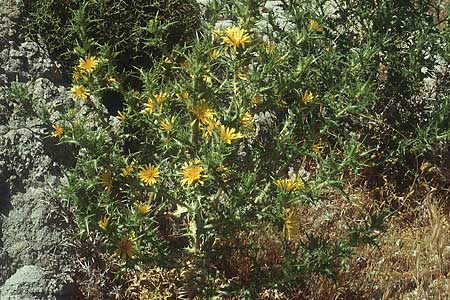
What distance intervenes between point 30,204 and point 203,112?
0.98 meters

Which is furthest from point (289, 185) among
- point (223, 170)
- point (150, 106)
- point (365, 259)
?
point (365, 259)

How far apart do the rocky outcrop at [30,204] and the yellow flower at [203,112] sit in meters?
0.72

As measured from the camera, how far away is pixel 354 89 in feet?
9.62

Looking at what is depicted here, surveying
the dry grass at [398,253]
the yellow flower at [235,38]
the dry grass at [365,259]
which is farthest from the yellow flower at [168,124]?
the dry grass at [398,253]

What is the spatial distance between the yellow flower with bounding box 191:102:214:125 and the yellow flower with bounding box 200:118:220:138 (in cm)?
1

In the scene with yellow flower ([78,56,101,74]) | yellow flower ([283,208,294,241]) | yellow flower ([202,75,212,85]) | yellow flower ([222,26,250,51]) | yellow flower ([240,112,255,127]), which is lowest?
yellow flower ([283,208,294,241])

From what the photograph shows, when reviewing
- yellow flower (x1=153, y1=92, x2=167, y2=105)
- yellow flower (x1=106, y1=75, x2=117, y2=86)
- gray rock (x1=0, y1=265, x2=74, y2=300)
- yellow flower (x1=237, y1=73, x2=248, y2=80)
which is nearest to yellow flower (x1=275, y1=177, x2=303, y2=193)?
yellow flower (x1=237, y1=73, x2=248, y2=80)

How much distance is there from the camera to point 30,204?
10.9ft

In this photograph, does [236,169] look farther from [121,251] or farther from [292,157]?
[121,251]

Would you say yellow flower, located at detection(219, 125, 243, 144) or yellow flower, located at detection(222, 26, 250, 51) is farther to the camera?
yellow flower, located at detection(222, 26, 250, 51)

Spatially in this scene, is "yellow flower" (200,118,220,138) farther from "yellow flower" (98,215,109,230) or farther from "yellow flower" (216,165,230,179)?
"yellow flower" (98,215,109,230)

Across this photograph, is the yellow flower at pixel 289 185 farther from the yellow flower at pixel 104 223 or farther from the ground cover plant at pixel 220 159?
the yellow flower at pixel 104 223

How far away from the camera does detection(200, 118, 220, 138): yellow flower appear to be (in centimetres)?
276

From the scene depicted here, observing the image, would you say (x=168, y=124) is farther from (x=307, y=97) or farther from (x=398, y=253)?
(x=398, y=253)
